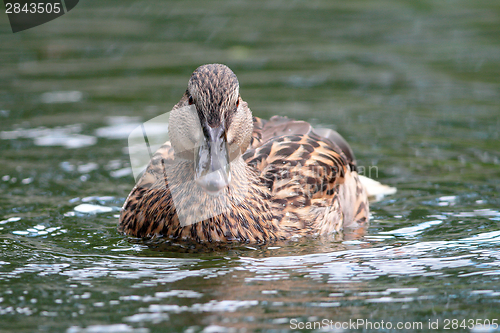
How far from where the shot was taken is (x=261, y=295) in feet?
17.8

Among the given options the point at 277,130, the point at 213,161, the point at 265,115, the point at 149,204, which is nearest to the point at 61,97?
the point at 265,115

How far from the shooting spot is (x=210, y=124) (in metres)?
6.22

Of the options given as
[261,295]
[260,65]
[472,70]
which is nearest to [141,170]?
[261,295]

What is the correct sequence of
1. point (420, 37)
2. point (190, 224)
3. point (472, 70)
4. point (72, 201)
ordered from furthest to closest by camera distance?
point (420, 37), point (472, 70), point (72, 201), point (190, 224)

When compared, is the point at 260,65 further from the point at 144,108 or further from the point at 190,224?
the point at 190,224

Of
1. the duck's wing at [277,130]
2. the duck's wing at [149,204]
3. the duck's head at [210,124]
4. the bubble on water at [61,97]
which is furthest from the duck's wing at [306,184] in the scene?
the bubble on water at [61,97]

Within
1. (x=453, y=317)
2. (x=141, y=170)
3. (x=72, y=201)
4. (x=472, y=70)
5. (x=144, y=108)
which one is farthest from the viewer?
(x=472, y=70)

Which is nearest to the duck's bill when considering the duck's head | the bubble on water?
the duck's head

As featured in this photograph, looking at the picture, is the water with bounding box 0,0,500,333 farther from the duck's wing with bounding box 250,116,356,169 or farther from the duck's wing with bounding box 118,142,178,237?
the duck's wing with bounding box 250,116,356,169

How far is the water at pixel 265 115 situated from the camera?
17.2 feet

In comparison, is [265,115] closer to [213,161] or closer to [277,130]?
[277,130]

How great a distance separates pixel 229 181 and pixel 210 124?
0.54m

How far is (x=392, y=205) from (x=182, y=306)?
371 centimetres

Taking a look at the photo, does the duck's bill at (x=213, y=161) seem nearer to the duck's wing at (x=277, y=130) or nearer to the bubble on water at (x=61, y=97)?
the duck's wing at (x=277, y=130)
